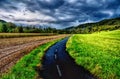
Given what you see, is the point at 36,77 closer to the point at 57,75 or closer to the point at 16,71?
the point at 57,75

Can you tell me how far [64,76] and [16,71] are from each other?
190 inches

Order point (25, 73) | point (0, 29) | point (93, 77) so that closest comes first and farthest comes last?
1. point (93, 77)
2. point (25, 73)
3. point (0, 29)

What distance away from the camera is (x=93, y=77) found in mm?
14133

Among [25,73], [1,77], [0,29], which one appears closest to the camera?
[1,77]

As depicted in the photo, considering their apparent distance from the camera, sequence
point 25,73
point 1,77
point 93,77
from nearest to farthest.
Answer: point 93,77 < point 1,77 < point 25,73

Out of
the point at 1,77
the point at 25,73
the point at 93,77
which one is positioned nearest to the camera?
the point at 93,77

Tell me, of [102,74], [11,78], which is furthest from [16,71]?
[102,74]

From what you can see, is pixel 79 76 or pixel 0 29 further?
pixel 0 29

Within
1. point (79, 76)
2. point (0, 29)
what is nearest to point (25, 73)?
point (79, 76)

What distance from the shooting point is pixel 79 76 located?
1420 centimetres

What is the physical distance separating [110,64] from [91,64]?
1.75 meters

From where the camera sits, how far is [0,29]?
14500cm

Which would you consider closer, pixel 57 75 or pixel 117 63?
pixel 57 75

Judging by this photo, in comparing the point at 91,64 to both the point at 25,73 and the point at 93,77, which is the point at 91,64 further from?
the point at 25,73
